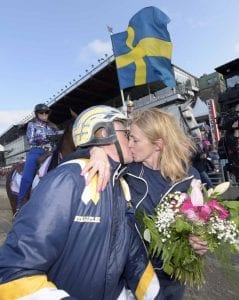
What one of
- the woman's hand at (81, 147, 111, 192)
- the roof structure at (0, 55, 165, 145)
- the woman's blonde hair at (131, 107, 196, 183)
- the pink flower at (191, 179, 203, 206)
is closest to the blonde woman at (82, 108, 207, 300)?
the woman's blonde hair at (131, 107, 196, 183)

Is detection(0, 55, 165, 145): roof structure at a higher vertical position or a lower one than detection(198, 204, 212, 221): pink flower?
higher

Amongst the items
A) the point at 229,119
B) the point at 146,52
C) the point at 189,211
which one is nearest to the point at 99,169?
the point at 189,211

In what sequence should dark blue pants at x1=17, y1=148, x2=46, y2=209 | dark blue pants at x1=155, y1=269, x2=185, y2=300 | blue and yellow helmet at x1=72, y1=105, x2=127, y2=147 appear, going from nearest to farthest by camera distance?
blue and yellow helmet at x1=72, y1=105, x2=127, y2=147
dark blue pants at x1=155, y1=269, x2=185, y2=300
dark blue pants at x1=17, y1=148, x2=46, y2=209

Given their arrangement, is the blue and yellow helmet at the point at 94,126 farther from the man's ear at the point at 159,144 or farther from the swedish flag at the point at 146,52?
the swedish flag at the point at 146,52

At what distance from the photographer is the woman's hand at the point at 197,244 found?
2186 mm

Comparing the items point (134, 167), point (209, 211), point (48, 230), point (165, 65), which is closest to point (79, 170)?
point (48, 230)

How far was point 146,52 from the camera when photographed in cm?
1219

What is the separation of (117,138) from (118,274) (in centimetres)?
64

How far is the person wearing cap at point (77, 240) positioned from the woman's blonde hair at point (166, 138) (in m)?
0.65

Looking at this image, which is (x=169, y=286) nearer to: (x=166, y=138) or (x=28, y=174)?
(x=166, y=138)

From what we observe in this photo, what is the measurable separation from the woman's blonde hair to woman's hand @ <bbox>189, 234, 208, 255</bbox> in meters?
0.49

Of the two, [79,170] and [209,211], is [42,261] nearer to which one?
[79,170]

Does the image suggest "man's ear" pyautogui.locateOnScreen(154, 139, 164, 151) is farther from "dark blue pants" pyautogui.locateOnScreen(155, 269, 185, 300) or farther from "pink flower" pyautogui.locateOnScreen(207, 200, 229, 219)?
"dark blue pants" pyautogui.locateOnScreen(155, 269, 185, 300)

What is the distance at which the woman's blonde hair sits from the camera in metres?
2.62
